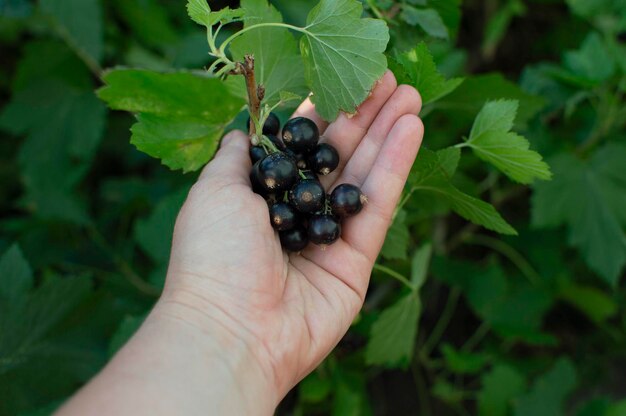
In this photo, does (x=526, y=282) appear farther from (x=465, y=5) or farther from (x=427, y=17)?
(x=465, y=5)

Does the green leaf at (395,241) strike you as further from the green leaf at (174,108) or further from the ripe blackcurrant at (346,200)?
the green leaf at (174,108)

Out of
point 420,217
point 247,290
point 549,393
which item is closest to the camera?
point 247,290

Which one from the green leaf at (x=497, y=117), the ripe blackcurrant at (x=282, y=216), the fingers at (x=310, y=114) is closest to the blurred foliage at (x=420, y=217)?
the green leaf at (x=497, y=117)

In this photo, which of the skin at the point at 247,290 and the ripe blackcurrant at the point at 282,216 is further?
the ripe blackcurrant at the point at 282,216

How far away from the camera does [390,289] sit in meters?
2.34

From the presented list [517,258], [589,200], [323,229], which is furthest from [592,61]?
[323,229]

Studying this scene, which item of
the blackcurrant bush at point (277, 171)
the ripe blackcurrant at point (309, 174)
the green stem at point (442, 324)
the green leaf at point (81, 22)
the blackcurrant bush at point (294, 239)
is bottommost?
the green stem at point (442, 324)

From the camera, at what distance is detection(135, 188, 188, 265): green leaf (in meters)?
1.76

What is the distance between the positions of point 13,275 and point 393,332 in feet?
3.35

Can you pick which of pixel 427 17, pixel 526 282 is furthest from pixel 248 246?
pixel 526 282

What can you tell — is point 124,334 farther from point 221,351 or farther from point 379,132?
point 379,132

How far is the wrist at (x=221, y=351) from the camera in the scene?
107cm

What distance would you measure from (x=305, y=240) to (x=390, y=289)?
45.8 inches

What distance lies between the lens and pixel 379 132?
4.26 feet
